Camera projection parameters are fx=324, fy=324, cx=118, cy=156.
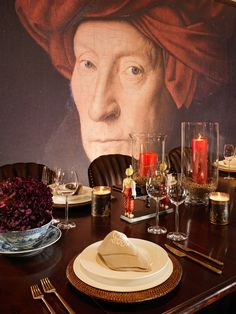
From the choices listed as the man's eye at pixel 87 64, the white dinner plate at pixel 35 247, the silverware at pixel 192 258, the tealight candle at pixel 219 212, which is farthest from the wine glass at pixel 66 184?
the man's eye at pixel 87 64

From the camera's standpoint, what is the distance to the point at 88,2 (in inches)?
107

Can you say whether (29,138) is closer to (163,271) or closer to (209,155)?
(209,155)

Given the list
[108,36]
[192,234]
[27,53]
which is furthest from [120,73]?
[192,234]

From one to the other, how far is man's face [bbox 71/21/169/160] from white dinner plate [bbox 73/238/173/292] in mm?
2111

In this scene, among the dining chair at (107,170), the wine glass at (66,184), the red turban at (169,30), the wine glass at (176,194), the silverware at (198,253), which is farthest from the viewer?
the red turban at (169,30)

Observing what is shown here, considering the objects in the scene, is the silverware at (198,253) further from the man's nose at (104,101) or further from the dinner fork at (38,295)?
the man's nose at (104,101)

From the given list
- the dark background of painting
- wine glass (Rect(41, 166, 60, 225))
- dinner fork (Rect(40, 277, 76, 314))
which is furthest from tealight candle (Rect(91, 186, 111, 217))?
the dark background of painting

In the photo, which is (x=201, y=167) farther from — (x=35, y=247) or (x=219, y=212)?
(x=35, y=247)

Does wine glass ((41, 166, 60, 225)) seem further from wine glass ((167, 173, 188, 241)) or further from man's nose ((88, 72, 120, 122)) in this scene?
man's nose ((88, 72, 120, 122))

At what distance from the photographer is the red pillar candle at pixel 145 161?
1.40 m

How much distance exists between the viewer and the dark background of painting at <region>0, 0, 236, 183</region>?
2.37 m

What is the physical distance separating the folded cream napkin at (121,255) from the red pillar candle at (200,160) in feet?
2.17

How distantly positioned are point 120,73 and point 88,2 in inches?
25.8

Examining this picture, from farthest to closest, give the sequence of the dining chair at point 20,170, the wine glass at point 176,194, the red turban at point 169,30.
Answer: the red turban at point 169,30, the dining chair at point 20,170, the wine glass at point 176,194
